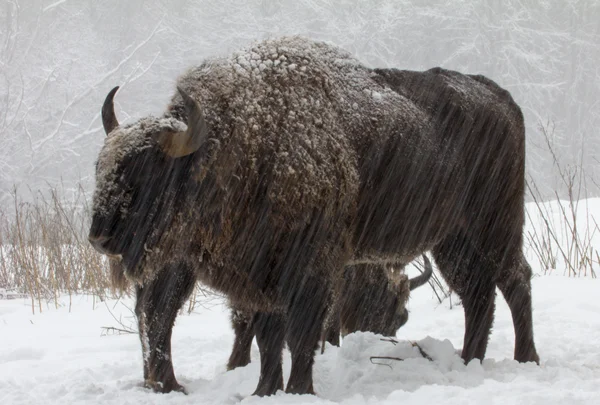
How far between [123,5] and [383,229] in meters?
27.3

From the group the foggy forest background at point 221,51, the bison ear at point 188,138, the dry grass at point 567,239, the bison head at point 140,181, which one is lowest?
the bison head at point 140,181

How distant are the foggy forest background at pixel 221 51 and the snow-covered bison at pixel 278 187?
56.7ft

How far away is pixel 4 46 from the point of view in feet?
62.6

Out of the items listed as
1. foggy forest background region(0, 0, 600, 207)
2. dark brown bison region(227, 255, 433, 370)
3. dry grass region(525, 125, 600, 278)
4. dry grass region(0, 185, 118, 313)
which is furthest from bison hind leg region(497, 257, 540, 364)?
foggy forest background region(0, 0, 600, 207)

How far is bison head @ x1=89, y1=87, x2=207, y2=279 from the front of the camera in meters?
3.27

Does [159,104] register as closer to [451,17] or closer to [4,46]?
[4,46]

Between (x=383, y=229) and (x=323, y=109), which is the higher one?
(x=323, y=109)

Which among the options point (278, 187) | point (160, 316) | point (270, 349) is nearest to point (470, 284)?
point (270, 349)

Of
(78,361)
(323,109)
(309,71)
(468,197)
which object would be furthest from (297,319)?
(78,361)

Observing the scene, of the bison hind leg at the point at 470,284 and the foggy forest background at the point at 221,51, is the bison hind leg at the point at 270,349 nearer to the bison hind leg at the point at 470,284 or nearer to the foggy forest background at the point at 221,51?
the bison hind leg at the point at 470,284

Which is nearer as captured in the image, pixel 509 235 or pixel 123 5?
pixel 509 235

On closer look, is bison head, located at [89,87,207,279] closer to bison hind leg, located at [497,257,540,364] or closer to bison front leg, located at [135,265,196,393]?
bison front leg, located at [135,265,196,393]

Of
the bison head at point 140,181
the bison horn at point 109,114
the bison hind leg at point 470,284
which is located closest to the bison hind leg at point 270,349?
the bison head at point 140,181

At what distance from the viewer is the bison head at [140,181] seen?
3.27 m
